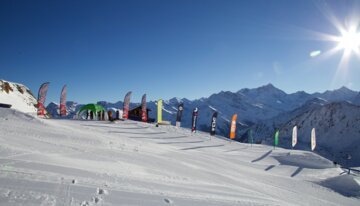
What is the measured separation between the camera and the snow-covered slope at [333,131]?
97875mm

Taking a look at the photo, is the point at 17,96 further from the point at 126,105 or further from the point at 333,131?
the point at 333,131

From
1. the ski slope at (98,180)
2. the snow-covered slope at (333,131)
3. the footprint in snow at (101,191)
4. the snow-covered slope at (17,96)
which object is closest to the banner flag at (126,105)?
the snow-covered slope at (17,96)

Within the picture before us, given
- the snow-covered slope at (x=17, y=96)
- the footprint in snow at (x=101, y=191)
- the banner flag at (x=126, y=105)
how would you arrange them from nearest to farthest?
the footprint in snow at (x=101, y=191) → the snow-covered slope at (x=17, y=96) → the banner flag at (x=126, y=105)

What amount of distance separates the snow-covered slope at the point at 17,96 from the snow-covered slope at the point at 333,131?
9003cm

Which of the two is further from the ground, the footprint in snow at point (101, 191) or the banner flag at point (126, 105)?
the banner flag at point (126, 105)

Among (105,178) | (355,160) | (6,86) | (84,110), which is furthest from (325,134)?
(105,178)

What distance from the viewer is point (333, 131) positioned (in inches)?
4594

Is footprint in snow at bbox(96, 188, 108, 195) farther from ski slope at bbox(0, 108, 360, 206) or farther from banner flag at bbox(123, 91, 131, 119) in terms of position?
banner flag at bbox(123, 91, 131, 119)

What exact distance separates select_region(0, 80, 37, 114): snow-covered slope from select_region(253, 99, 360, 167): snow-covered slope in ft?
295

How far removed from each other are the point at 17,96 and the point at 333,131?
119827mm

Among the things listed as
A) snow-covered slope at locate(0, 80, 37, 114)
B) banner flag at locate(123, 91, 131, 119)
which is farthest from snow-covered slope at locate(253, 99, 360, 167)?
snow-covered slope at locate(0, 80, 37, 114)

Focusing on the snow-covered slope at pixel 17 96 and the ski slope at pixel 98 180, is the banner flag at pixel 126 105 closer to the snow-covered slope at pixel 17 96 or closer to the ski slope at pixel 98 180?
the snow-covered slope at pixel 17 96

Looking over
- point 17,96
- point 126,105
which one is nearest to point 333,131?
point 126,105

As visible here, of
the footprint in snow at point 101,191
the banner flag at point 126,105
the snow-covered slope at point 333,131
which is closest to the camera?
the footprint in snow at point 101,191
